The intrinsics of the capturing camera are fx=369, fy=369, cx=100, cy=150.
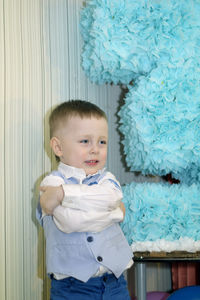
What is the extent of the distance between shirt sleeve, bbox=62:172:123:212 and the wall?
318mm

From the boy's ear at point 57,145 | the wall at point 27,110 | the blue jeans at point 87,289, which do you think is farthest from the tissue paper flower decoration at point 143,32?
the blue jeans at point 87,289

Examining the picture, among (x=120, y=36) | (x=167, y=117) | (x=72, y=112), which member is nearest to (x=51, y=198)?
(x=72, y=112)

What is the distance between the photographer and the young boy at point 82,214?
3.56 ft

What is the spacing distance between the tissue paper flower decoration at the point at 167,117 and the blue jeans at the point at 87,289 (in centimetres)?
53

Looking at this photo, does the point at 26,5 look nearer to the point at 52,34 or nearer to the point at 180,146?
the point at 52,34

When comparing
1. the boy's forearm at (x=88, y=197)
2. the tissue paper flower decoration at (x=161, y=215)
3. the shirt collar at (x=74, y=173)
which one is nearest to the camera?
the boy's forearm at (x=88, y=197)

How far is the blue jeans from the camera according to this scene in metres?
1.15

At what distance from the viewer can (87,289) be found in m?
1.15

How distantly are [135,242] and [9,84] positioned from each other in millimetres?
744

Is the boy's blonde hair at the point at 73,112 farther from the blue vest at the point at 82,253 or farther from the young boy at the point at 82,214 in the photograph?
the blue vest at the point at 82,253

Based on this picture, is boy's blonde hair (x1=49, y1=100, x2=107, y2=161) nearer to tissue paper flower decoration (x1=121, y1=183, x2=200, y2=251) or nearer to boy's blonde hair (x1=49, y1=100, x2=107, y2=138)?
boy's blonde hair (x1=49, y1=100, x2=107, y2=138)

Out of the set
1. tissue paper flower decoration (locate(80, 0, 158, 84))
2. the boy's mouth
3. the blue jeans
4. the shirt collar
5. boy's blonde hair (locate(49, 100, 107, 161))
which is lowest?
the blue jeans

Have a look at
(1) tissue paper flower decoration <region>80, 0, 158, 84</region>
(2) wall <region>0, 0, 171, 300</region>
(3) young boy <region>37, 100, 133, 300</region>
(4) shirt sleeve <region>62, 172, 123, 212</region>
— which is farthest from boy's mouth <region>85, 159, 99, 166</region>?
(1) tissue paper flower decoration <region>80, 0, 158, 84</region>

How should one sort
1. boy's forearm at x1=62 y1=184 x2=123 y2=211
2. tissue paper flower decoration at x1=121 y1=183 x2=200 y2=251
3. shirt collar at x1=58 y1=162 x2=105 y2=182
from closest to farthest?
boy's forearm at x1=62 y1=184 x2=123 y2=211, shirt collar at x1=58 y1=162 x2=105 y2=182, tissue paper flower decoration at x1=121 y1=183 x2=200 y2=251
